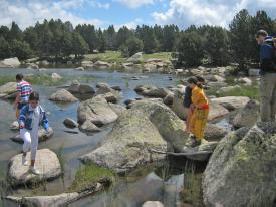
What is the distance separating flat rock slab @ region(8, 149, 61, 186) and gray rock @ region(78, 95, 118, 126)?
31.2 ft

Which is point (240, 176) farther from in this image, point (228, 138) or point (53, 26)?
point (53, 26)

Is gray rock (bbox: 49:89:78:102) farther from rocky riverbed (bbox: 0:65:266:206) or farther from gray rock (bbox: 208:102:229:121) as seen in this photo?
gray rock (bbox: 208:102:229:121)

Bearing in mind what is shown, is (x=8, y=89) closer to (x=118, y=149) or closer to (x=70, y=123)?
(x=70, y=123)

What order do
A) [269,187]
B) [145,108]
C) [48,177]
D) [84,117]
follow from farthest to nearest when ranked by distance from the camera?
1. [84,117]
2. [145,108]
3. [48,177]
4. [269,187]

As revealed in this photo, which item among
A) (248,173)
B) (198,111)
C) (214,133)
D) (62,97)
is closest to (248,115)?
(214,133)

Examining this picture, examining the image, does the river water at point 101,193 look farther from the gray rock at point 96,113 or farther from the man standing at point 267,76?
the man standing at point 267,76

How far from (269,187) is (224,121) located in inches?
608

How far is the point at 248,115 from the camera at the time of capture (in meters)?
23.2

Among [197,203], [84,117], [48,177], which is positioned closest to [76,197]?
[48,177]

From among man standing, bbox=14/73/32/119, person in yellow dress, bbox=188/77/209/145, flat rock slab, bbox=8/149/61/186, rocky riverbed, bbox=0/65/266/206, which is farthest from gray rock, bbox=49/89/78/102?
flat rock slab, bbox=8/149/61/186

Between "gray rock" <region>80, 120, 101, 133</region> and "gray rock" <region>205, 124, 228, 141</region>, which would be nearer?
"gray rock" <region>205, 124, 228, 141</region>

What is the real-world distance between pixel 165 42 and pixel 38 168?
161041mm

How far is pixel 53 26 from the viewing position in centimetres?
17862

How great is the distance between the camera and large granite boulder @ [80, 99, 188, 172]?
15641mm
